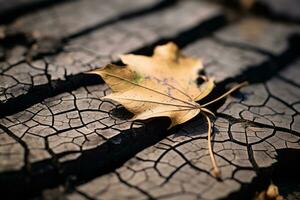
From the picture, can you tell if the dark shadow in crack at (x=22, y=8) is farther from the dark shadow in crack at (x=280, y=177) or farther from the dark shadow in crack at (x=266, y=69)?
the dark shadow in crack at (x=280, y=177)

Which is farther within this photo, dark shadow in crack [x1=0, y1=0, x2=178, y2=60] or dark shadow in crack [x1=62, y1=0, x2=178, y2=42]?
dark shadow in crack [x1=62, y1=0, x2=178, y2=42]

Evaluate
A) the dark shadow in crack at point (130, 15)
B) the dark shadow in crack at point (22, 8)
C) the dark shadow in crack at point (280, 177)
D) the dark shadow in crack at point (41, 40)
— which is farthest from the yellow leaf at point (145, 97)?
the dark shadow in crack at point (22, 8)

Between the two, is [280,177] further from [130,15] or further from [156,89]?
[130,15]

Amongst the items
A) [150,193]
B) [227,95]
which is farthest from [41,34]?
[150,193]

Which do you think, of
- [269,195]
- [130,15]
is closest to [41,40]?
[130,15]

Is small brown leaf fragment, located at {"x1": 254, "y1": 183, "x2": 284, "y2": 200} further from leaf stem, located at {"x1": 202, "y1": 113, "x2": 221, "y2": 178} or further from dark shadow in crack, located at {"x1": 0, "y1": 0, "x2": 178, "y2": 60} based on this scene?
dark shadow in crack, located at {"x1": 0, "y1": 0, "x2": 178, "y2": 60}

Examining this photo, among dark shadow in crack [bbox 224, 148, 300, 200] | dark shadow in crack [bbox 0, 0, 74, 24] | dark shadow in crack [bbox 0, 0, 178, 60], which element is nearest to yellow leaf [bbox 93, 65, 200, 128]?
dark shadow in crack [bbox 224, 148, 300, 200]
